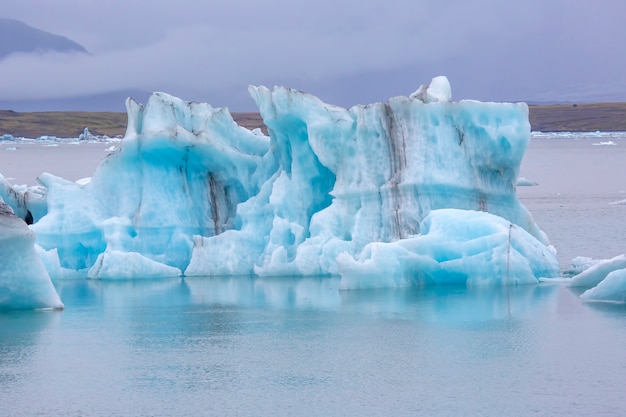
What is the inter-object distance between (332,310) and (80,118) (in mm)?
94830

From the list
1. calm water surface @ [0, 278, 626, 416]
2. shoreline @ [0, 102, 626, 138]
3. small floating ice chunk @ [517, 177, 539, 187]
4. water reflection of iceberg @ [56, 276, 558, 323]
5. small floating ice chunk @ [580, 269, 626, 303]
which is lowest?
calm water surface @ [0, 278, 626, 416]

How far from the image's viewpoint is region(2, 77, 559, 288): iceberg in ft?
53.1

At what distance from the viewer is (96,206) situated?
1833 centimetres

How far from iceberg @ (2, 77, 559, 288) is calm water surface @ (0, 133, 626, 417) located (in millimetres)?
450

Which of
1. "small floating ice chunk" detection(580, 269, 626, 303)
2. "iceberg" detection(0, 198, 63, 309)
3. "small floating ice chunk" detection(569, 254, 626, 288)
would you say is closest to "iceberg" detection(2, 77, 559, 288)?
"small floating ice chunk" detection(569, 254, 626, 288)

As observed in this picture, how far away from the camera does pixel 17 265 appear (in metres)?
13.5

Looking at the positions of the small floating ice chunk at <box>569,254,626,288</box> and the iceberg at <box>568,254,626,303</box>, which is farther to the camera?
the small floating ice chunk at <box>569,254,626,288</box>

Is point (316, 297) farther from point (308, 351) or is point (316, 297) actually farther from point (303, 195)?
point (308, 351)

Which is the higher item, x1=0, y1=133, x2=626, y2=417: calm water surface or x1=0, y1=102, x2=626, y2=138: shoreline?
x1=0, y1=102, x2=626, y2=138: shoreline

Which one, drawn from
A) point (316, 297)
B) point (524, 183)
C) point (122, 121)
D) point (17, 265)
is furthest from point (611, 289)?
point (122, 121)

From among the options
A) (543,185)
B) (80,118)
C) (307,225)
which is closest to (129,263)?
(307,225)

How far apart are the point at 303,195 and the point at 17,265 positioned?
5.91m

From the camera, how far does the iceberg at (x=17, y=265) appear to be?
527 inches

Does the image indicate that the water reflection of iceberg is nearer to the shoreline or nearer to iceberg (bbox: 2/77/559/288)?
iceberg (bbox: 2/77/559/288)
